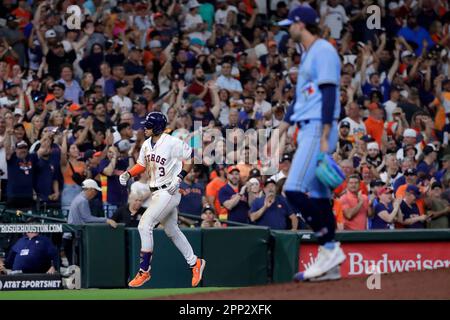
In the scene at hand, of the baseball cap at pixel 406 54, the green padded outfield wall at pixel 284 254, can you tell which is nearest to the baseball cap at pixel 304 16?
the green padded outfield wall at pixel 284 254

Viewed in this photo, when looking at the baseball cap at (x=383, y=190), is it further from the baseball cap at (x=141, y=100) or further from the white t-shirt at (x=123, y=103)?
the white t-shirt at (x=123, y=103)

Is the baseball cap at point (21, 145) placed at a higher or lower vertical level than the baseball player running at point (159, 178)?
higher

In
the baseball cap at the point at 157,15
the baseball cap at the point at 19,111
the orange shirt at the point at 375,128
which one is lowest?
the orange shirt at the point at 375,128

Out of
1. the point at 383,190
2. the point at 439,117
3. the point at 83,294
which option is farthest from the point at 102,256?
→ the point at 439,117

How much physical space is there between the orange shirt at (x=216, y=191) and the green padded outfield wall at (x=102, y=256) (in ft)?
6.66

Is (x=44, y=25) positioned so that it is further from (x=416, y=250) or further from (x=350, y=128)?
(x=416, y=250)

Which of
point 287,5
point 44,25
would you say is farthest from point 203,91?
point 287,5

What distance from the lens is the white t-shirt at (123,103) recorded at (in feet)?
57.2

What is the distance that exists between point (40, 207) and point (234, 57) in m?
6.03

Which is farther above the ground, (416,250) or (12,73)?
(12,73)

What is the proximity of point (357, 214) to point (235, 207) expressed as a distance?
169cm

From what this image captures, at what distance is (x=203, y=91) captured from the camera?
60.4 ft
